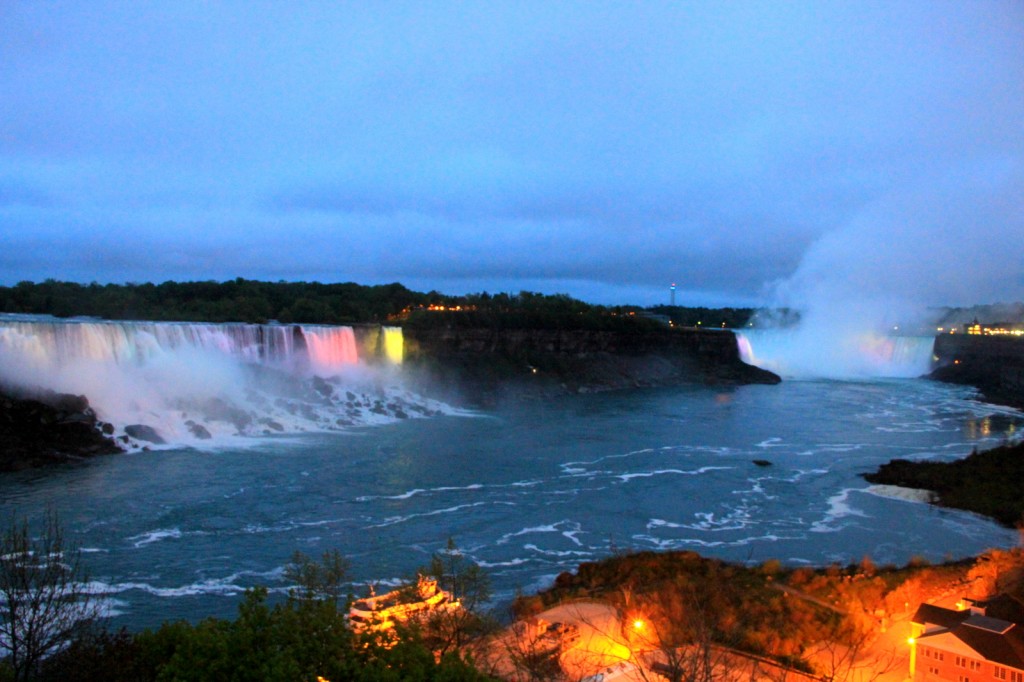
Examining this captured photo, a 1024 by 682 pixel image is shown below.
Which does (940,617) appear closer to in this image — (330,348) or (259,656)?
(259,656)

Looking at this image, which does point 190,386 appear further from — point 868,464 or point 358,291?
point 358,291


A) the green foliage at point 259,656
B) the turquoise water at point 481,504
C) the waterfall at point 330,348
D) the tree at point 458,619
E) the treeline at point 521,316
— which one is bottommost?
the turquoise water at point 481,504

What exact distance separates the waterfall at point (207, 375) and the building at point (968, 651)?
2401 cm

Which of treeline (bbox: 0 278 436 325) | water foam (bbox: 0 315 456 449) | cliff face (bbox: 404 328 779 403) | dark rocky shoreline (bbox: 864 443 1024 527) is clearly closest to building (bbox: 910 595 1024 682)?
dark rocky shoreline (bbox: 864 443 1024 527)

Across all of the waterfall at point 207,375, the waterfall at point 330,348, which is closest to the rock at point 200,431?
the waterfall at point 207,375

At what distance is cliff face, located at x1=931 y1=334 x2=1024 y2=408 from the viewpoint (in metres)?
52.4

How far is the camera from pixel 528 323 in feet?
185

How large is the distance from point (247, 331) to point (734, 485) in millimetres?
23092

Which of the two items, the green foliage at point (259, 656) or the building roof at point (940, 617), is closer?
the green foliage at point (259, 656)

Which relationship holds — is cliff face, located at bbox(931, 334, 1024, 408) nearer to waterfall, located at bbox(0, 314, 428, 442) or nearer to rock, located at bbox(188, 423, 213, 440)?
waterfall, located at bbox(0, 314, 428, 442)

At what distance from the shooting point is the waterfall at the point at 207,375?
2662cm

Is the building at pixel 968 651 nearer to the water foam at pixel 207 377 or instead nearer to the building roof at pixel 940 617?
the building roof at pixel 940 617

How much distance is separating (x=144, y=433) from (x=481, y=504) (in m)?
13.3

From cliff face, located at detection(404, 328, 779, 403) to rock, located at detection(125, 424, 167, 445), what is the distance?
1860cm
